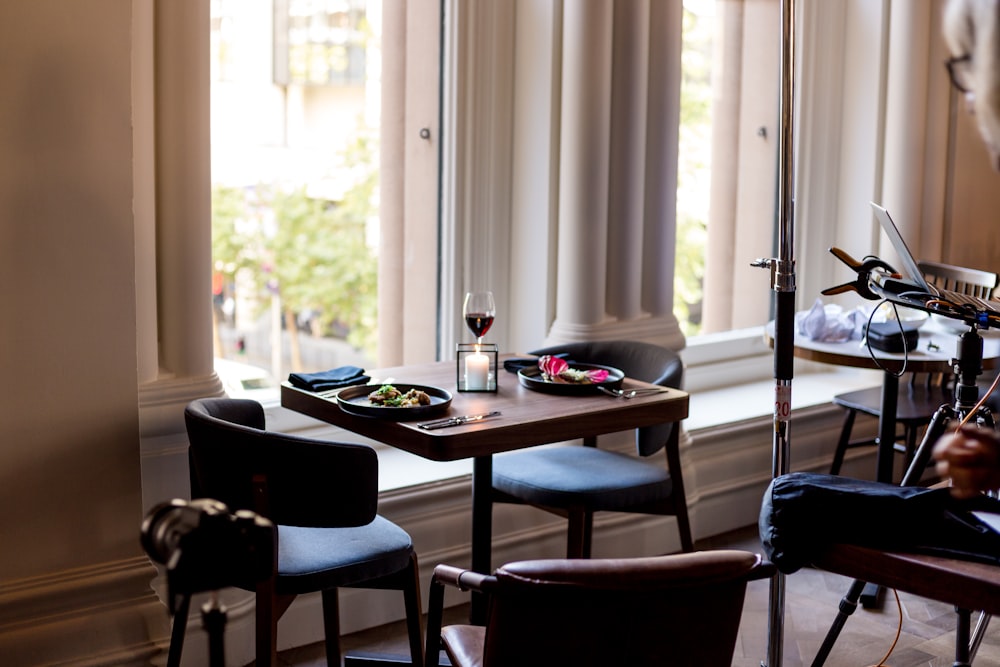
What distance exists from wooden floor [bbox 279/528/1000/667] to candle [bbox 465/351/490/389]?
0.79 metres

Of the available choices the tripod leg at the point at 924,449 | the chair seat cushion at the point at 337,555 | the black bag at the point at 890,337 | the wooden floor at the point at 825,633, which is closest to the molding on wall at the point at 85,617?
the chair seat cushion at the point at 337,555

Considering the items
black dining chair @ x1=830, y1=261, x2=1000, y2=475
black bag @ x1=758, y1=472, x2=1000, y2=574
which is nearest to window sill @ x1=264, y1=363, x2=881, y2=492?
black dining chair @ x1=830, y1=261, x2=1000, y2=475

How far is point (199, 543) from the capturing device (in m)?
1.01

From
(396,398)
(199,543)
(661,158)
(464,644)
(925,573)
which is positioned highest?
(661,158)

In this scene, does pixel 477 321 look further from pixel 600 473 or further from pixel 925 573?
pixel 925 573

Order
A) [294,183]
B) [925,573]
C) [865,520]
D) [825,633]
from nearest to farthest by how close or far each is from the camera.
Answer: [925,573]
[865,520]
[825,633]
[294,183]

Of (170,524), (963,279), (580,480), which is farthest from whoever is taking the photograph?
(963,279)

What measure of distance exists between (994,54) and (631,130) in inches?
108

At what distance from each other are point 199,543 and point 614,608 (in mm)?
770

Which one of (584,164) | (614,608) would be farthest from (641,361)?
(614,608)

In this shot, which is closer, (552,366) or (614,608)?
(614,608)

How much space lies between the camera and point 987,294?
3.99m

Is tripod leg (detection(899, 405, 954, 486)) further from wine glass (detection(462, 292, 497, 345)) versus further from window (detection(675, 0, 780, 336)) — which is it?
window (detection(675, 0, 780, 336))

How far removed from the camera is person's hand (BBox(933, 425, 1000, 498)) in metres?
1.12
